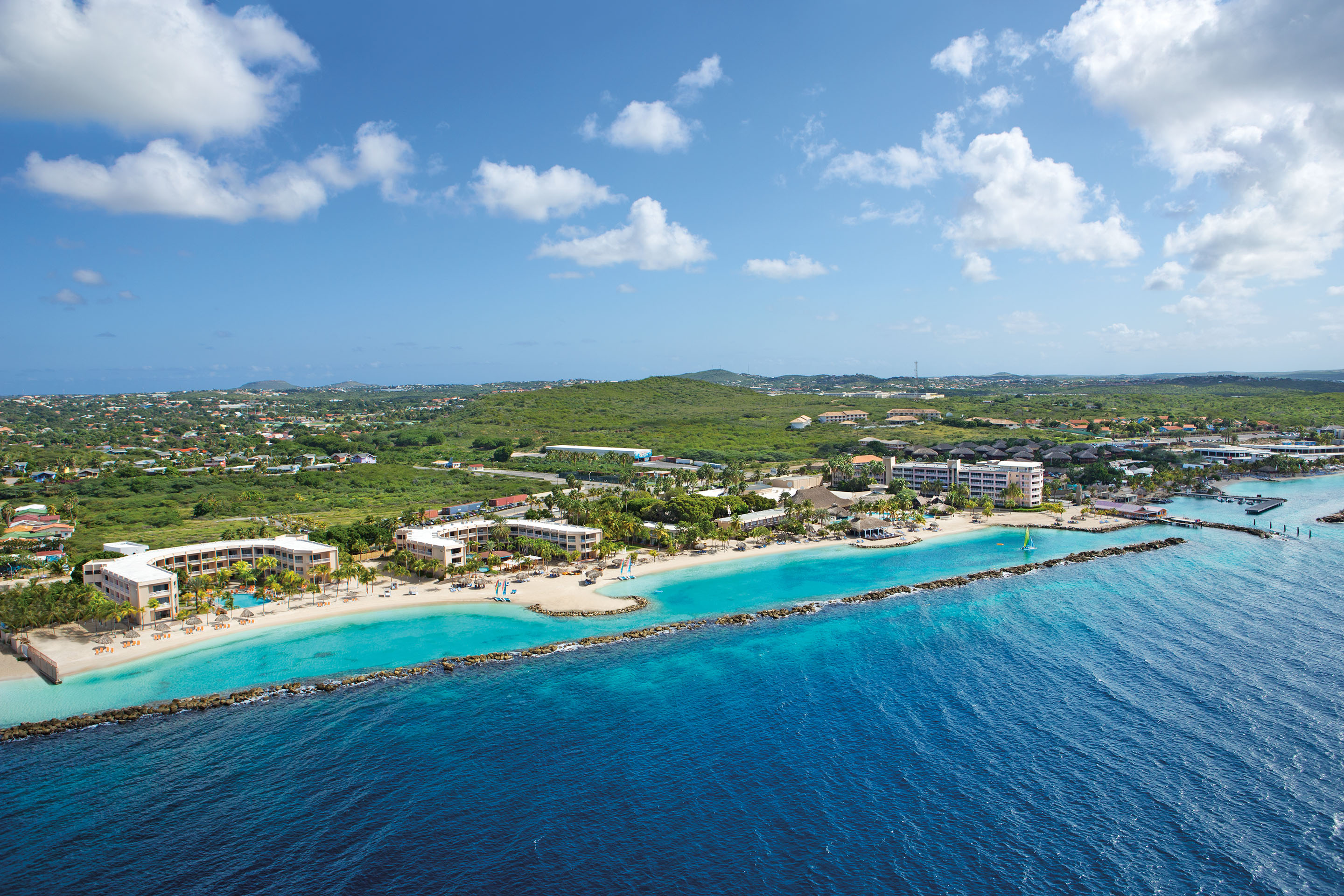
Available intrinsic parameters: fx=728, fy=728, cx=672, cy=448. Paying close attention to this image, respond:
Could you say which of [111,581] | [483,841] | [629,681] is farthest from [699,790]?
[111,581]

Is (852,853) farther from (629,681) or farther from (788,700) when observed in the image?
(629,681)

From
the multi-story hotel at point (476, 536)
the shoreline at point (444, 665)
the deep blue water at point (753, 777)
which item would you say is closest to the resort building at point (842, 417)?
the shoreline at point (444, 665)

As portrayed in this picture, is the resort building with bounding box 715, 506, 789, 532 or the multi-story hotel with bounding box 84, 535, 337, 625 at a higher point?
the multi-story hotel with bounding box 84, 535, 337, 625

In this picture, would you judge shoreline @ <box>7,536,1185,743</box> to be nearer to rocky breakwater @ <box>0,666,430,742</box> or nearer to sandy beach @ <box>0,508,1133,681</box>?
rocky breakwater @ <box>0,666,430,742</box>

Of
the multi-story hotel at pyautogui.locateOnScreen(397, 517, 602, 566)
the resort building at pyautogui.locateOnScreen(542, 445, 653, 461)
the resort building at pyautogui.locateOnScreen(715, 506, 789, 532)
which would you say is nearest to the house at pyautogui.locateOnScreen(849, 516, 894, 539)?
the resort building at pyautogui.locateOnScreen(715, 506, 789, 532)

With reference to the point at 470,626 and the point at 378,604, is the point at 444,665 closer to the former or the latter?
the point at 470,626

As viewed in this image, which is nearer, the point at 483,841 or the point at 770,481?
the point at 483,841
